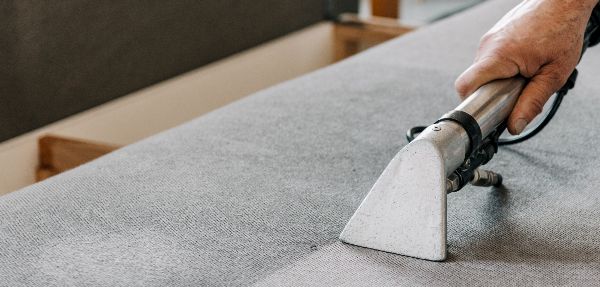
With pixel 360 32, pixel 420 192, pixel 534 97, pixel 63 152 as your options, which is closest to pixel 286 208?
pixel 420 192

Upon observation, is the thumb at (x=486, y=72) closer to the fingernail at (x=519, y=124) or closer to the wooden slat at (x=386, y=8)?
the fingernail at (x=519, y=124)

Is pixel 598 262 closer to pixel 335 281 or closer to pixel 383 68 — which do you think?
pixel 335 281

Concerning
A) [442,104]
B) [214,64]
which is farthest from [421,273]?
[214,64]

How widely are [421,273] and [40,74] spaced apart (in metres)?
1.22

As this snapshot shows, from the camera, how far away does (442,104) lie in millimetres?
1403

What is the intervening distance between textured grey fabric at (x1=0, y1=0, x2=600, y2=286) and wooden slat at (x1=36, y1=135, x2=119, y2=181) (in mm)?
437

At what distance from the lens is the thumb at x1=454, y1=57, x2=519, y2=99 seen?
1.02 metres

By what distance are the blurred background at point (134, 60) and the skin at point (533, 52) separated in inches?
34.8

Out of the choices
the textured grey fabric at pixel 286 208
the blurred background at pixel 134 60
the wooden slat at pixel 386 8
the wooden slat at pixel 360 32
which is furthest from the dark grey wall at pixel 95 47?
the textured grey fabric at pixel 286 208

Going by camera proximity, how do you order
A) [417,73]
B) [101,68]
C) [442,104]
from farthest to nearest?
[101,68] < [417,73] < [442,104]

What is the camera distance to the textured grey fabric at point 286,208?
2.82 ft

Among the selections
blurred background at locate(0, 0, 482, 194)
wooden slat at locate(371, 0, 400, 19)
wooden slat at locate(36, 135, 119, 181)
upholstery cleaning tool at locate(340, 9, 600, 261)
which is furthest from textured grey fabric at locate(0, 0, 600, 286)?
wooden slat at locate(371, 0, 400, 19)

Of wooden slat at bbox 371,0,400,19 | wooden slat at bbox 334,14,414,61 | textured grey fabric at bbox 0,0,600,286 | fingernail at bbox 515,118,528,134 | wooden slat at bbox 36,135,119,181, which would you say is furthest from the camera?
wooden slat at bbox 371,0,400,19

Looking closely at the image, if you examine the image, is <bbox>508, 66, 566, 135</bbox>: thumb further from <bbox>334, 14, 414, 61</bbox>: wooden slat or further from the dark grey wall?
<bbox>334, 14, 414, 61</bbox>: wooden slat
